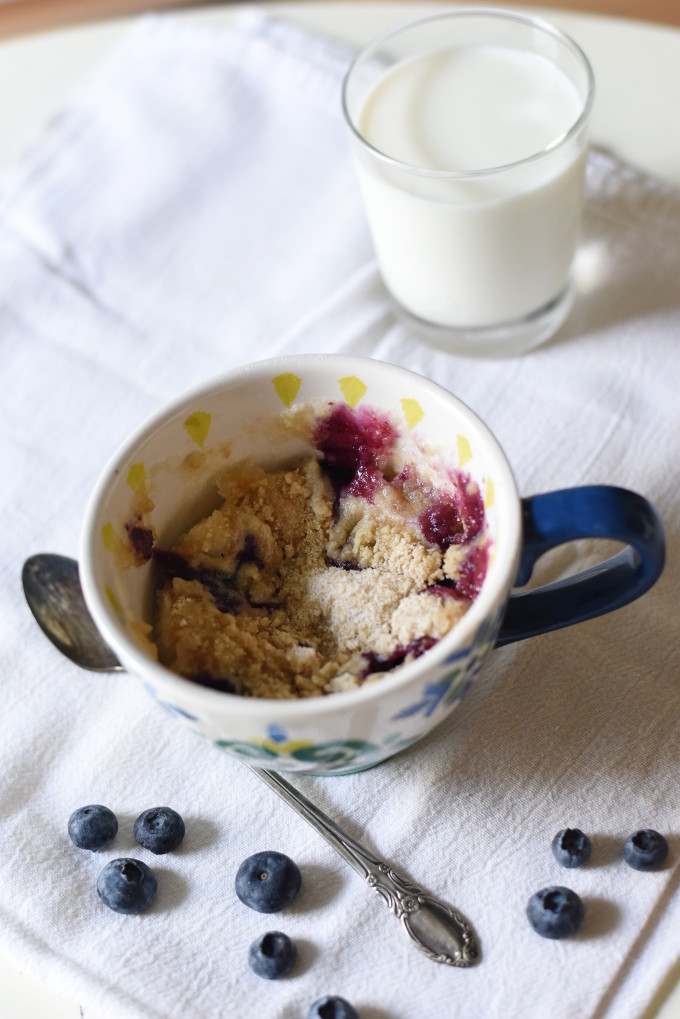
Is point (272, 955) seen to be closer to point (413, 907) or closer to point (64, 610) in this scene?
point (413, 907)

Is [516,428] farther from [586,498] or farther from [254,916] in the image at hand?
[254,916]

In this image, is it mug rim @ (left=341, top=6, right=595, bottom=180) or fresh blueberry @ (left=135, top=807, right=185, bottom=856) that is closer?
fresh blueberry @ (left=135, top=807, right=185, bottom=856)

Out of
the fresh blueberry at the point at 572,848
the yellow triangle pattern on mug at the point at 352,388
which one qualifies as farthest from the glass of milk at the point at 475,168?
the fresh blueberry at the point at 572,848

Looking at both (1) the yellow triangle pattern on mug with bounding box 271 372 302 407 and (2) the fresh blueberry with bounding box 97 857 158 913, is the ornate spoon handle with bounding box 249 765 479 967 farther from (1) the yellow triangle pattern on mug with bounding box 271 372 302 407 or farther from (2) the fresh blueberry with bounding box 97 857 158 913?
(1) the yellow triangle pattern on mug with bounding box 271 372 302 407

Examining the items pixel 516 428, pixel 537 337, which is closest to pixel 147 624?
pixel 516 428

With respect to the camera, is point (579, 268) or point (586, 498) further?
point (579, 268)

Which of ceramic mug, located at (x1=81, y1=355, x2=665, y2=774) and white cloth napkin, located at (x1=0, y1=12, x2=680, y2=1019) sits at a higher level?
ceramic mug, located at (x1=81, y1=355, x2=665, y2=774)

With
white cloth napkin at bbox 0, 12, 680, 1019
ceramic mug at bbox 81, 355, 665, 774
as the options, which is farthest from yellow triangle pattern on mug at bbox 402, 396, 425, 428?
white cloth napkin at bbox 0, 12, 680, 1019
